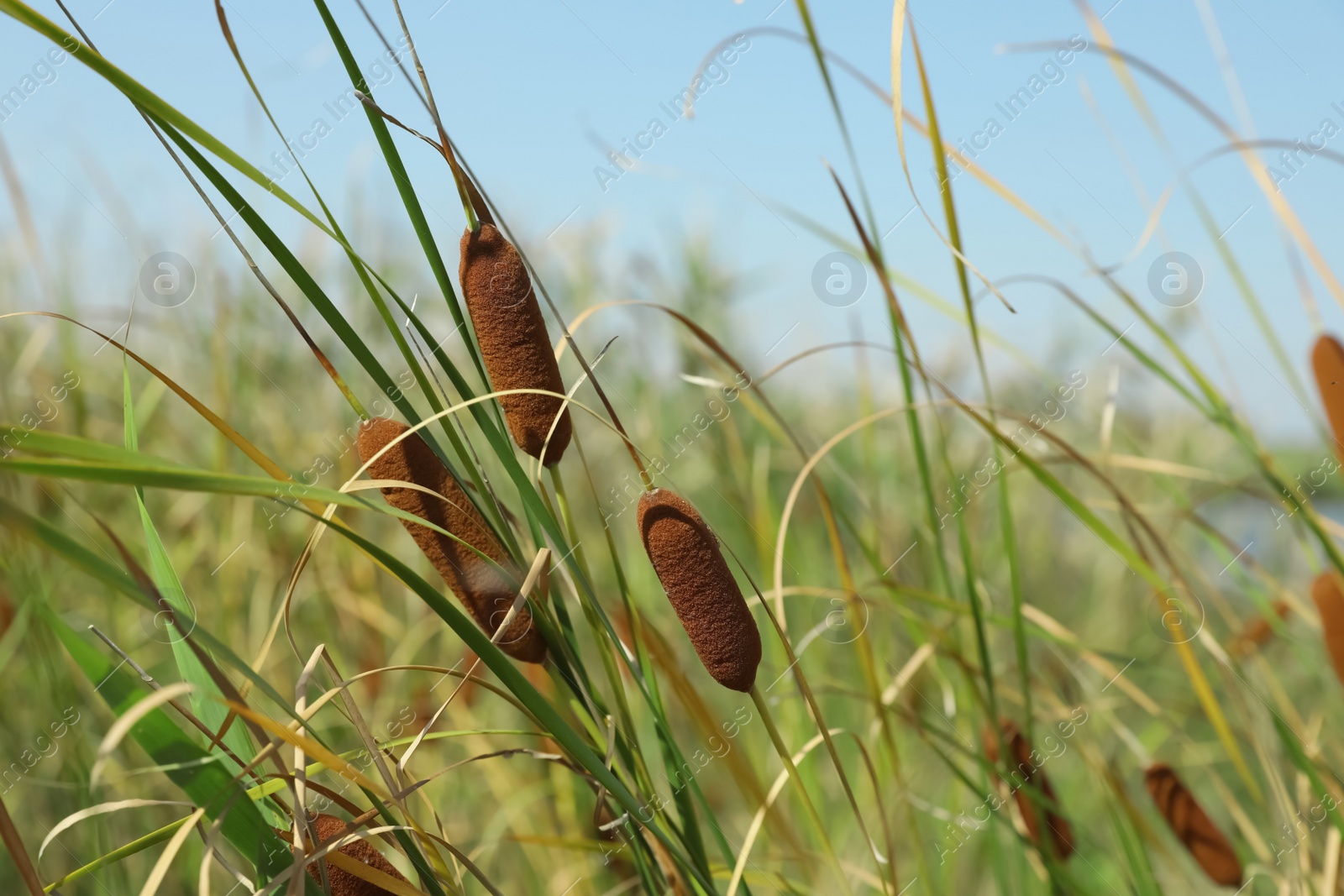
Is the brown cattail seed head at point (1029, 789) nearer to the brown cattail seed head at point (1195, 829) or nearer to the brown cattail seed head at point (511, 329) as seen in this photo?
the brown cattail seed head at point (1195, 829)

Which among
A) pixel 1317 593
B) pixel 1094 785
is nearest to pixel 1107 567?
pixel 1094 785

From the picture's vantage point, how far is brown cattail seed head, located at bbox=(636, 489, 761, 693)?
0.45m

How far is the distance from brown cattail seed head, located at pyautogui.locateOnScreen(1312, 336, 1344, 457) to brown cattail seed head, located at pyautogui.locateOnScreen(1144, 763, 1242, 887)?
0.33 meters

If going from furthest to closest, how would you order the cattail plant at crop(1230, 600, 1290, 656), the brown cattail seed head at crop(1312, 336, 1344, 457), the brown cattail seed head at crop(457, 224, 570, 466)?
the cattail plant at crop(1230, 600, 1290, 656)
the brown cattail seed head at crop(1312, 336, 1344, 457)
the brown cattail seed head at crop(457, 224, 570, 466)

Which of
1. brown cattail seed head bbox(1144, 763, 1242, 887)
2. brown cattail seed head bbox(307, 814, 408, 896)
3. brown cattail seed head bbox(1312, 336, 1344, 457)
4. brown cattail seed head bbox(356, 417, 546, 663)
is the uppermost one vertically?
brown cattail seed head bbox(356, 417, 546, 663)

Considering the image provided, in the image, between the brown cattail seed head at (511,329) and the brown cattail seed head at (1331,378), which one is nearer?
the brown cattail seed head at (511,329)

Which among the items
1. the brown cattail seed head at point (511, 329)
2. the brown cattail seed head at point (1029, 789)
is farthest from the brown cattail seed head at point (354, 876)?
the brown cattail seed head at point (1029, 789)

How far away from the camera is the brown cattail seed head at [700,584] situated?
449 millimetres

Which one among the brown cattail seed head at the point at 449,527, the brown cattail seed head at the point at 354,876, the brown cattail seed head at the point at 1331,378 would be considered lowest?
the brown cattail seed head at the point at 1331,378

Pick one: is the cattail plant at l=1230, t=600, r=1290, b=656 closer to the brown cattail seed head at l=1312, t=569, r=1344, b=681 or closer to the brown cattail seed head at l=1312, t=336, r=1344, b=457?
the brown cattail seed head at l=1312, t=569, r=1344, b=681

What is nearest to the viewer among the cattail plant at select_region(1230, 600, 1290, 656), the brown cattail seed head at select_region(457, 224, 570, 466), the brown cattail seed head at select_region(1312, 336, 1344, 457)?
the brown cattail seed head at select_region(457, 224, 570, 466)

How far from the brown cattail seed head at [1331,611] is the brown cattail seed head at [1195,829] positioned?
6.9 inches

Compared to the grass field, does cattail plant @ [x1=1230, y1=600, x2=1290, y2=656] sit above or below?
below

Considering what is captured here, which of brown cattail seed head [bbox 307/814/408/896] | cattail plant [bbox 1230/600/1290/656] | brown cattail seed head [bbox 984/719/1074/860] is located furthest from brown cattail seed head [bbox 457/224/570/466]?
cattail plant [bbox 1230/600/1290/656]
